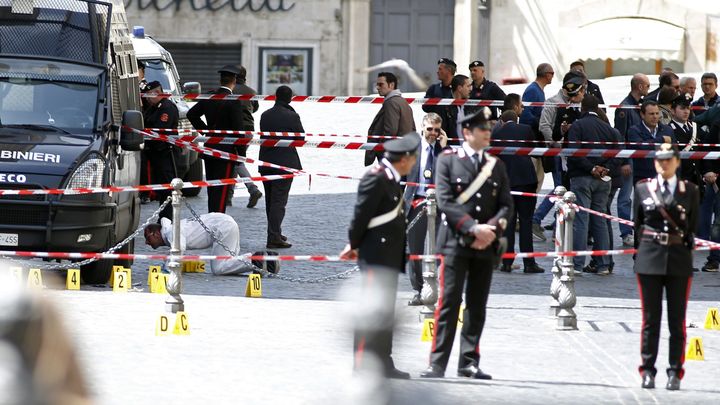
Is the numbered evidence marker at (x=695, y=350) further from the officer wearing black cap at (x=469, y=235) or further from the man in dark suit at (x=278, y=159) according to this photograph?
the man in dark suit at (x=278, y=159)

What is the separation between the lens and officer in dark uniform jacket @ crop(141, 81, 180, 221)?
16516mm

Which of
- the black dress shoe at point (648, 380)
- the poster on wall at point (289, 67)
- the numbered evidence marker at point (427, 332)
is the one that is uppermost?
the poster on wall at point (289, 67)

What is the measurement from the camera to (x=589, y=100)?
1478cm

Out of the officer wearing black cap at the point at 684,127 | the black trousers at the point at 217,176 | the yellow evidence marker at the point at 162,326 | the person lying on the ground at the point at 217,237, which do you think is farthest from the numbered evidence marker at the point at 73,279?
Answer: the officer wearing black cap at the point at 684,127

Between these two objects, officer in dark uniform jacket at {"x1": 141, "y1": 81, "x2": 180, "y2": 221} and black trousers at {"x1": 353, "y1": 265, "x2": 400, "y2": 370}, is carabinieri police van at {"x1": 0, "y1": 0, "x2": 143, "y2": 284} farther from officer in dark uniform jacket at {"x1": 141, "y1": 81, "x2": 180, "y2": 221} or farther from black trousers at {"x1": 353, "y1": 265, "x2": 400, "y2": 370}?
black trousers at {"x1": 353, "y1": 265, "x2": 400, "y2": 370}

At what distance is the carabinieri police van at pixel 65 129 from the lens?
12.5 m

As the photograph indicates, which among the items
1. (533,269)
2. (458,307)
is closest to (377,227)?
(458,307)

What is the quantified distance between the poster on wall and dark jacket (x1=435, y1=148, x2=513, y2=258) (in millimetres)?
31350

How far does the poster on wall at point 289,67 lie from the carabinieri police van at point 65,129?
1020 inches

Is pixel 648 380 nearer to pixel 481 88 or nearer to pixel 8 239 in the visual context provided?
pixel 8 239

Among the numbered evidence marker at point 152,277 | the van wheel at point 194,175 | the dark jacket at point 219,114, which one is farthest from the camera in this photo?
the van wheel at point 194,175

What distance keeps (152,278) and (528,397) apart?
17.0 feet

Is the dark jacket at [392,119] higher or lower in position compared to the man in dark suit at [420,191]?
higher

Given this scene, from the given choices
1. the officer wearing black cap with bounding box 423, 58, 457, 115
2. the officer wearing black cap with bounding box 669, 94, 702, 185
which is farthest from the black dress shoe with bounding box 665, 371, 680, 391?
the officer wearing black cap with bounding box 423, 58, 457, 115
